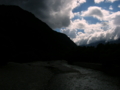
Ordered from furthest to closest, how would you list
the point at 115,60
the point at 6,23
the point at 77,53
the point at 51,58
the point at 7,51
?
1. the point at 6,23
2. the point at 51,58
3. the point at 77,53
4. the point at 115,60
5. the point at 7,51

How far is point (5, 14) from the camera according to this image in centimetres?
14038

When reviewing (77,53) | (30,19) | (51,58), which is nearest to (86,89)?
(77,53)

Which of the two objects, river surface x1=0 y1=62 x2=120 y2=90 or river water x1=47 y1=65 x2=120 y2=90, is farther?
river water x1=47 y1=65 x2=120 y2=90

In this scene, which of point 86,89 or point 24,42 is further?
point 24,42

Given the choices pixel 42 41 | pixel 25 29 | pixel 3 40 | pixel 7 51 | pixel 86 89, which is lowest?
pixel 86 89

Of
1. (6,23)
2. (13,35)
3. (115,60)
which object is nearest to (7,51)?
(115,60)

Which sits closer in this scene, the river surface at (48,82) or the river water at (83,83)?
the river surface at (48,82)

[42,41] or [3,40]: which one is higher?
[42,41]

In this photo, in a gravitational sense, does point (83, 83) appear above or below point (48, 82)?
above

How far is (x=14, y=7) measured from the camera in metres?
177

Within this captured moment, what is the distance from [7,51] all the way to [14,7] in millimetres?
168900

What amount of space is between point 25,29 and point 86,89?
13925 centimetres

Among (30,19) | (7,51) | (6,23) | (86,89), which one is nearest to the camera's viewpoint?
(86,89)

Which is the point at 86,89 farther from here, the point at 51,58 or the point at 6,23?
the point at 6,23
